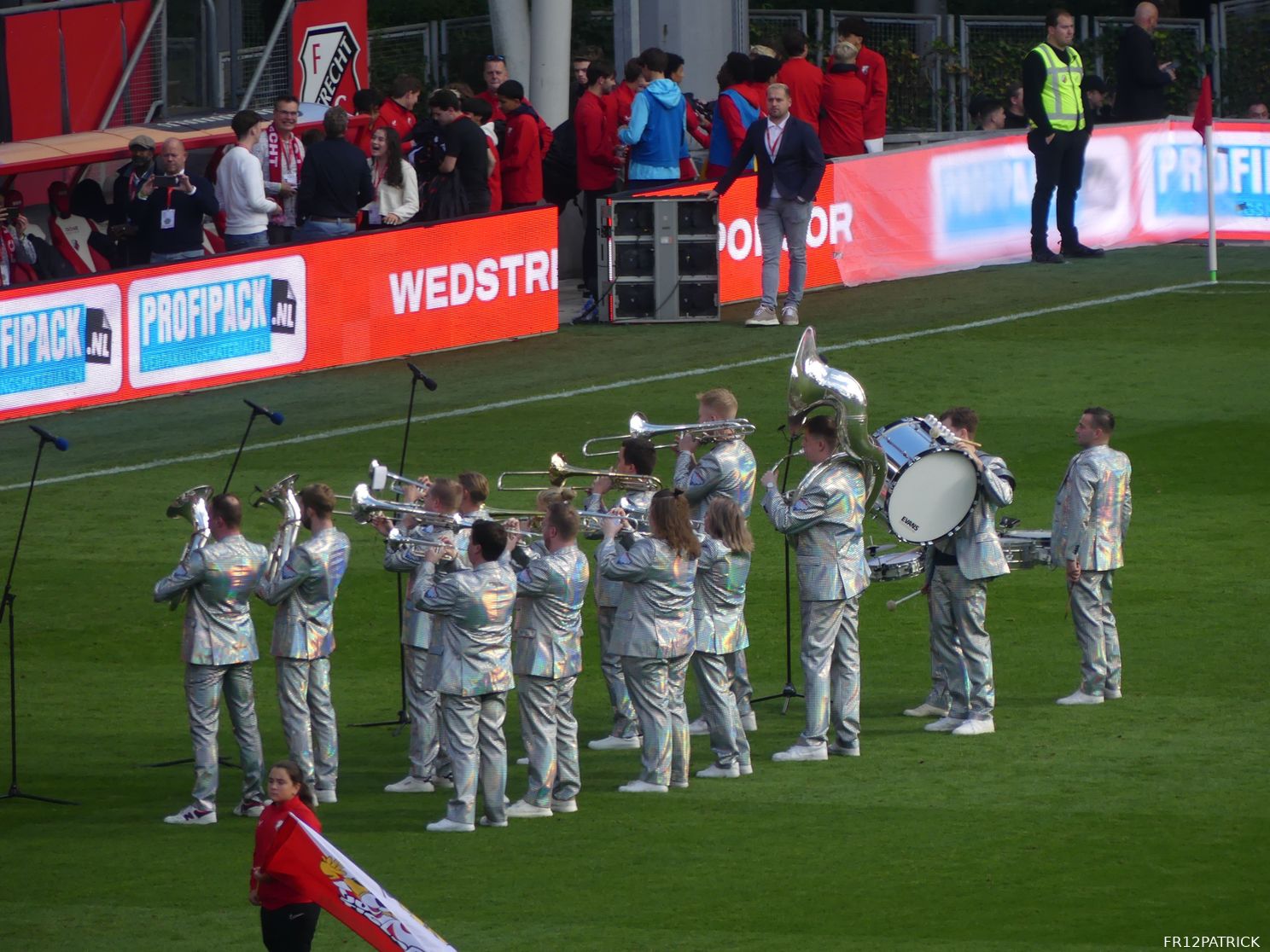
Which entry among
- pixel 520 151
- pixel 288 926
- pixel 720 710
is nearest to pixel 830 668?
pixel 720 710

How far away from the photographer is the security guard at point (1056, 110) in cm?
2352

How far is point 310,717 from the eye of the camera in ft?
40.5

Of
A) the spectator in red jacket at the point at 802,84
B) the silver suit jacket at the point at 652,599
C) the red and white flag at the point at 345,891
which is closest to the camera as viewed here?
the red and white flag at the point at 345,891

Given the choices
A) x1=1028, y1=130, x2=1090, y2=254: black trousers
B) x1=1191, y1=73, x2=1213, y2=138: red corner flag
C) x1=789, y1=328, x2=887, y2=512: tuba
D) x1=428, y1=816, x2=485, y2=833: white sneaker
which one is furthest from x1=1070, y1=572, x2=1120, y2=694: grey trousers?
x1=1028, y1=130, x2=1090, y2=254: black trousers

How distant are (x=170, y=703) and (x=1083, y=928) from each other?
6.48 metres

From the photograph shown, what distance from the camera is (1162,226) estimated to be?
26.2 metres

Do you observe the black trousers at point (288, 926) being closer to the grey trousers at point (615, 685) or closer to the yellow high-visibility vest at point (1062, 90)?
the grey trousers at point (615, 685)

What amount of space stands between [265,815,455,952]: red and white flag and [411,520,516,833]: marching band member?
234cm

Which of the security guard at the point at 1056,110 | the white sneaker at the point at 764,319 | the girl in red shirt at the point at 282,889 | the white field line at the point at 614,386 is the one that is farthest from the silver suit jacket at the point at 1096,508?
the security guard at the point at 1056,110

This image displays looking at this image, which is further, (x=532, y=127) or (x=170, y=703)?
(x=532, y=127)

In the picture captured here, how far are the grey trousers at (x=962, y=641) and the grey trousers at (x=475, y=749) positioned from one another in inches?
113

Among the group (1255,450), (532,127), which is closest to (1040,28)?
(532,127)

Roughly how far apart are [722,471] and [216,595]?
2.93 meters

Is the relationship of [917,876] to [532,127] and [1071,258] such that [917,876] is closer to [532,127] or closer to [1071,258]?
[532,127]
